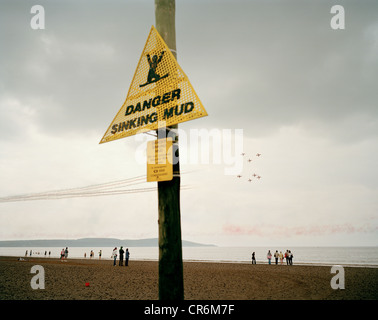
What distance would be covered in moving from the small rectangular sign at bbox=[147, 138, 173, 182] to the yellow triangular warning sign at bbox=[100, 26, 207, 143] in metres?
0.26

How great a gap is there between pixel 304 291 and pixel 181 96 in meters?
13.2

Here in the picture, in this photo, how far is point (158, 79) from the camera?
403 cm

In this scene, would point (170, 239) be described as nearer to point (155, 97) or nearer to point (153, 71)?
point (155, 97)

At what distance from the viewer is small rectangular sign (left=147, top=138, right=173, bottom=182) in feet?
11.7

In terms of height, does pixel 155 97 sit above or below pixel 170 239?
A: above

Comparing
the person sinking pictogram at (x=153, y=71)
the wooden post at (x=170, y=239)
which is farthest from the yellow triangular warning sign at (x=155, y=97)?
the wooden post at (x=170, y=239)

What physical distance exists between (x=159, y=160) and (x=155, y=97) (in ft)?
3.34

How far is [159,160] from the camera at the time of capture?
12.1ft

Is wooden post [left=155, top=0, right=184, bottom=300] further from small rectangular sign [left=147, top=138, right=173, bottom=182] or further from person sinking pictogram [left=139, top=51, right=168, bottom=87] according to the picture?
person sinking pictogram [left=139, top=51, right=168, bottom=87]

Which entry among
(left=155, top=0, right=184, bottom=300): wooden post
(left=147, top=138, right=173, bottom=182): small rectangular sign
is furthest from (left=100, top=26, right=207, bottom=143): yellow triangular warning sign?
(left=155, top=0, right=184, bottom=300): wooden post

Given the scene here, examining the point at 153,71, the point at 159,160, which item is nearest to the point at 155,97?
the point at 153,71

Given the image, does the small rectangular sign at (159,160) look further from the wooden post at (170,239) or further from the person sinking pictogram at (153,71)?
the person sinking pictogram at (153,71)
